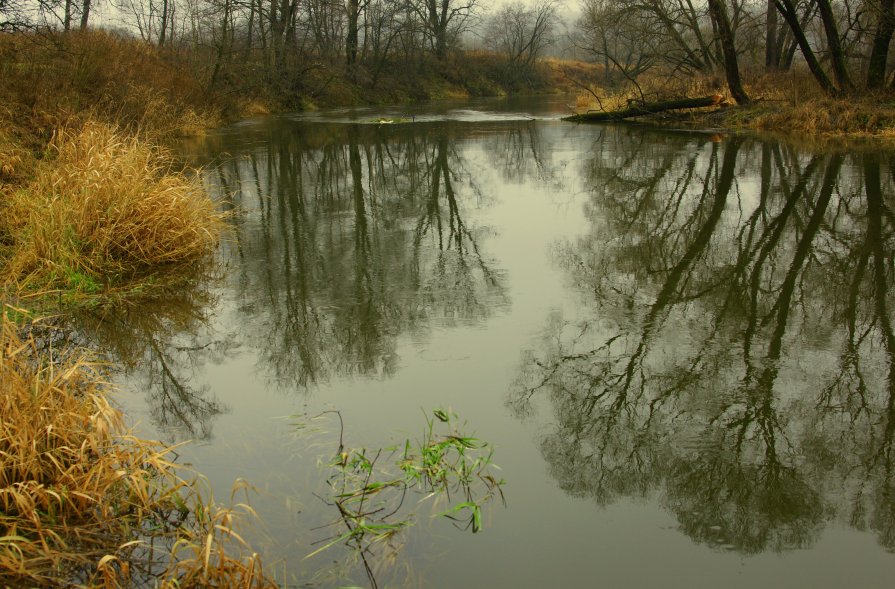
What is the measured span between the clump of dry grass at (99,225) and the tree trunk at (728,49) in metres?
15.8

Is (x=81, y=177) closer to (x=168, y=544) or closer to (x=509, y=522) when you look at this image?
(x=168, y=544)

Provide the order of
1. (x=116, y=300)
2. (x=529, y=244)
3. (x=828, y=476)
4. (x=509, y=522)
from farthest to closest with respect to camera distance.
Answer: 1. (x=529, y=244)
2. (x=116, y=300)
3. (x=828, y=476)
4. (x=509, y=522)

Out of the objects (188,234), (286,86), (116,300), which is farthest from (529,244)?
(286,86)

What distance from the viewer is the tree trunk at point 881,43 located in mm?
→ 16344

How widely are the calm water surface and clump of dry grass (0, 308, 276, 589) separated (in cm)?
30

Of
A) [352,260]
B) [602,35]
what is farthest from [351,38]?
[352,260]

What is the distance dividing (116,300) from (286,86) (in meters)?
29.9

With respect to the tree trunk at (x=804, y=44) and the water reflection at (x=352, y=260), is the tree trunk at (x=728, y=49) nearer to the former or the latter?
the tree trunk at (x=804, y=44)

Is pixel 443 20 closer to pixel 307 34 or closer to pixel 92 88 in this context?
pixel 307 34

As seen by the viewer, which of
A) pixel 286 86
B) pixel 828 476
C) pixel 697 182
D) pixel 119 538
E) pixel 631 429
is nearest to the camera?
pixel 119 538

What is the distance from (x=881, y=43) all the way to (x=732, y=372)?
53.1ft

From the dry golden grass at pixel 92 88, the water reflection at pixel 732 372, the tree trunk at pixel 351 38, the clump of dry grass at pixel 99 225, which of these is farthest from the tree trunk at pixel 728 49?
the tree trunk at pixel 351 38

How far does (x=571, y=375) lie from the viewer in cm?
493

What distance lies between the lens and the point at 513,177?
520 inches
